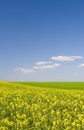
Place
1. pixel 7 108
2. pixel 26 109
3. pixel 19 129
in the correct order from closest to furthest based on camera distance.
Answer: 1. pixel 19 129
2. pixel 26 109
3. pixel 7 108

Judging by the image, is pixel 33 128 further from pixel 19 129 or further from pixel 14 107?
pixel 14 107

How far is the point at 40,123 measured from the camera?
11656mm

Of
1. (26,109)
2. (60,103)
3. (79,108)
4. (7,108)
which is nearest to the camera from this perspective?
(26,109)

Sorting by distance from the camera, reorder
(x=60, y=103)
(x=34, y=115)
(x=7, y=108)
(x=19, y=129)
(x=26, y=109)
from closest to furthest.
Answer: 1. (x=19, y=129)
2. (x=34, y=115)
3. (x=26, y=109)
4. (x=7, y=108)
5. (x=60, y=103)

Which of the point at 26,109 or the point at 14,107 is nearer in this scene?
the point at 26,109

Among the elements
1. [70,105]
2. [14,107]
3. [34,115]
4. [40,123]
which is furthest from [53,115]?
[70,105]

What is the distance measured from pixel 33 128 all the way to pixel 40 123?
1.11 ft

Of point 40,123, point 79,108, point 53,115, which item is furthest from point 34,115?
point 79,108

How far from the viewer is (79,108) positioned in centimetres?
1750

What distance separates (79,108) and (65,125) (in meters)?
6.32

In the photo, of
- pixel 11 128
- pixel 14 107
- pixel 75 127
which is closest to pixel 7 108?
pixel 14 107

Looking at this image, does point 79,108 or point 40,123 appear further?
point 79,108

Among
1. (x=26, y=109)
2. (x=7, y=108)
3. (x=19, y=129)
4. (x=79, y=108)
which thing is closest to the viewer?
(x=19, y=129)

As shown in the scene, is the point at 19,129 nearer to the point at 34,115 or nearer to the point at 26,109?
the point at 34,115
